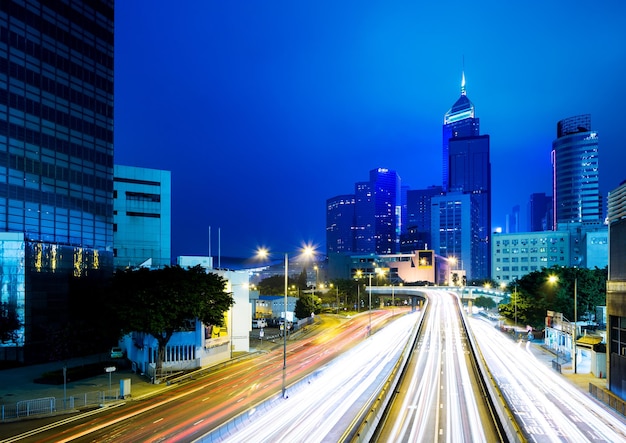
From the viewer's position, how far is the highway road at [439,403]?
27.7 m

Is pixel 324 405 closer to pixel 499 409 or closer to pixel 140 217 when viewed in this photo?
pixel 499 409

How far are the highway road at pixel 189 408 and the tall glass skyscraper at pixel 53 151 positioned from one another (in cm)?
2788

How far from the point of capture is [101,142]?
74000 mm

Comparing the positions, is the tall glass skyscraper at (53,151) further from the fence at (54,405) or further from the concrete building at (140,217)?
the fence at (54,405)

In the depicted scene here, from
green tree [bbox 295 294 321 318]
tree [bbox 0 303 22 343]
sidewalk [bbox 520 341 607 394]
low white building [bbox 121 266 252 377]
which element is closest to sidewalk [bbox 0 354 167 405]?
low white building [bbox 121 266 252 377]

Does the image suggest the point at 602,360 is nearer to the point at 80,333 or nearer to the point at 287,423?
the point at 287,423

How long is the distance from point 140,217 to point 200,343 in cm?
5119

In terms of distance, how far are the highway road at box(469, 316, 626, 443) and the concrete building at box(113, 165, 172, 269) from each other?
221 ft

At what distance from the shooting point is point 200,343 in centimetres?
4953

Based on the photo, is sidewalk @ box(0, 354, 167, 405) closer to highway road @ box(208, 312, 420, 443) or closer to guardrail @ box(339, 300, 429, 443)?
highway road @ box(208, 312, 420, 443)

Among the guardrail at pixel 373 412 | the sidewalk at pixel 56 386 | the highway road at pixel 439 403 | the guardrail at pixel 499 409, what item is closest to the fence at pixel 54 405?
the sidewalk at pixel 56 386

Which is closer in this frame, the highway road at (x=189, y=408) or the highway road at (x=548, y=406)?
the highway road at (x=548, y=406)

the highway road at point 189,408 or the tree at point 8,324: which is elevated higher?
the tree at point 8,324

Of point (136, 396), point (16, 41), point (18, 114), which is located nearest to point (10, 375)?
point (136, 396)
